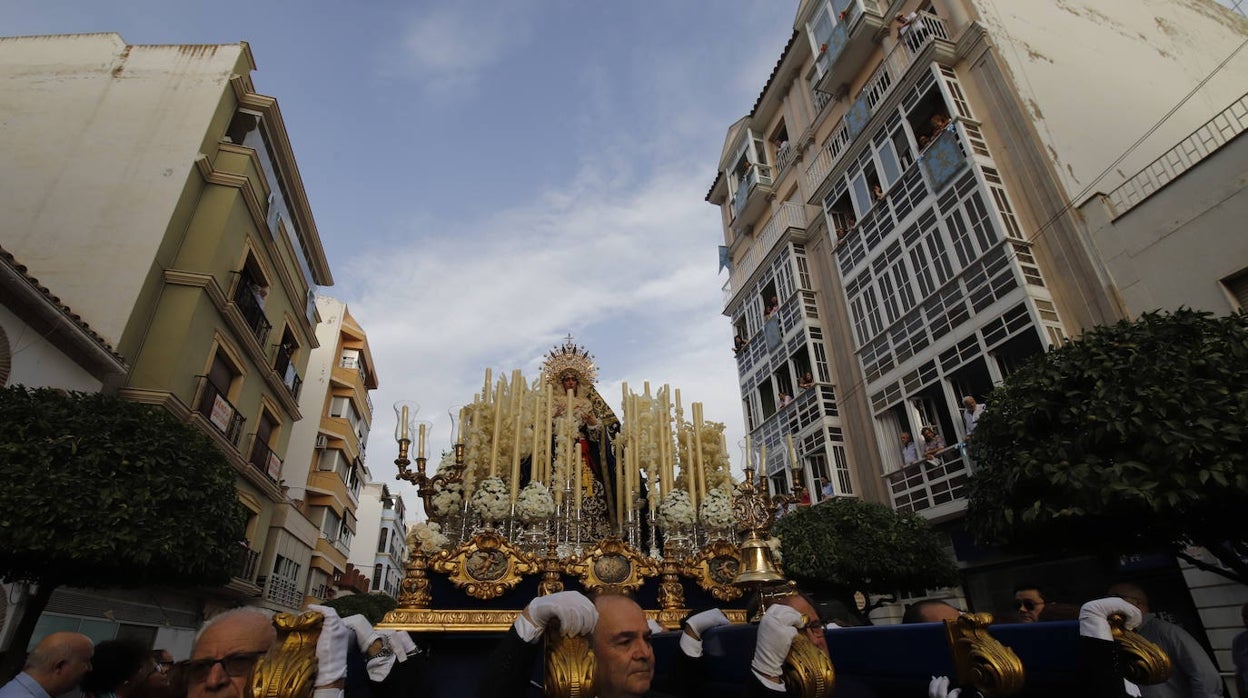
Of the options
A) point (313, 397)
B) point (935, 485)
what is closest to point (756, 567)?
point (935, 485)

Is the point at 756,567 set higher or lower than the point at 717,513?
lower

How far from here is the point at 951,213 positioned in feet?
43.2

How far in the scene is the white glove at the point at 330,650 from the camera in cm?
196

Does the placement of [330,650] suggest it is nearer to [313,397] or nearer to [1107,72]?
[1107,72]

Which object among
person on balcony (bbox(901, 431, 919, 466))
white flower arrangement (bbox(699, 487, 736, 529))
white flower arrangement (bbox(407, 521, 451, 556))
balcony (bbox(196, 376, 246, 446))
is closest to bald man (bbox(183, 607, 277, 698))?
white flower arrangement (bbox(407, 521, 451, 556))

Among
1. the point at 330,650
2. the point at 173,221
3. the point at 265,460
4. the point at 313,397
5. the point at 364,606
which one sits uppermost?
the point at 313,397

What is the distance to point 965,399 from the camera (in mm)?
11586

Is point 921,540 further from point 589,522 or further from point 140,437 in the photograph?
point 140,437

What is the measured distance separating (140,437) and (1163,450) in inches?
447

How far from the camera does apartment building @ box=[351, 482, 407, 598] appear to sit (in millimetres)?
43625

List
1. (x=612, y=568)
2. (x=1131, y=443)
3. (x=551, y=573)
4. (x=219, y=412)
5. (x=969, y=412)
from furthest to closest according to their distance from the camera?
(x=219, y=412) → (x=969, y=412) → (x=1131, y=443) → (x=612, y=568) → (x=551, y=573)

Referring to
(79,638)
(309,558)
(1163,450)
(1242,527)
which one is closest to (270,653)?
(79,638)

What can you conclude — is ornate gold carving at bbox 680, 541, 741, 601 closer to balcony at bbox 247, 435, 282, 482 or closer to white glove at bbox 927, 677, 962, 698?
white glove at bbox 927, 677, 962, 698

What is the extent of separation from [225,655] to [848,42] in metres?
19.5
